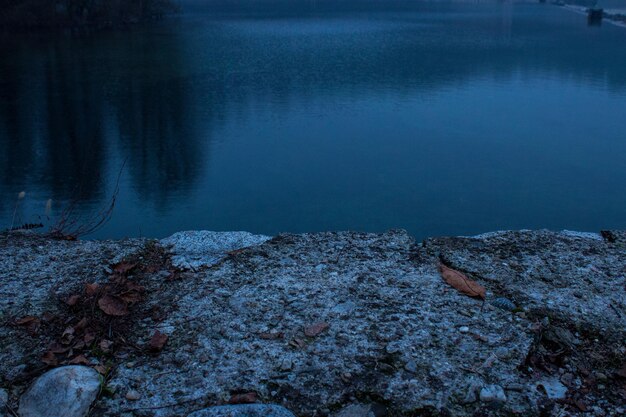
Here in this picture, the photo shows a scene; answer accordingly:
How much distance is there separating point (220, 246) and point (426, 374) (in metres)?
0.98

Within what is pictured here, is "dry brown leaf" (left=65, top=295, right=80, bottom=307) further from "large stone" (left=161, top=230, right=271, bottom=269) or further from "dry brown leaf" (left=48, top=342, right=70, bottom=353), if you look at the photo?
"large stone" (left=161, top=230, right=271, bottom=269)

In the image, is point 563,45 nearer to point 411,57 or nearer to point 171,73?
point 411,57

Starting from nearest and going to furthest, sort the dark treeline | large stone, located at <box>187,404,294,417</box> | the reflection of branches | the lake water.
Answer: large stone, located at <box>187,404,294,417</box> → the reflection of branches → the lake water → the dark treeline

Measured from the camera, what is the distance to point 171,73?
1051 centimetres

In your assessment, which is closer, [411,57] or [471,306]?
[471,306]

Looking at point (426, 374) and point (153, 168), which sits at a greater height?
point (426, 374)

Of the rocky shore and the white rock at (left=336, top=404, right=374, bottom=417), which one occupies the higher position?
A: the rocky shore

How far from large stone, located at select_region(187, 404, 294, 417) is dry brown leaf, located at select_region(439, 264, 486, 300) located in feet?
2.32

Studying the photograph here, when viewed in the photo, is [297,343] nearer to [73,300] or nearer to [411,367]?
[411,367]

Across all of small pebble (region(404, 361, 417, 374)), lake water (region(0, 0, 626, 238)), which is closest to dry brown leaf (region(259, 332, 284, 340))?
small pebble (region(404, 361, 417, 374))

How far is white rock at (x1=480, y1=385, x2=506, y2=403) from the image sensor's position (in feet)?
4.92

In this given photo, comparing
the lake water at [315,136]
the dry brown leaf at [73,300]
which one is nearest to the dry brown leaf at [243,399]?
the dry brown leaf at [73,300]

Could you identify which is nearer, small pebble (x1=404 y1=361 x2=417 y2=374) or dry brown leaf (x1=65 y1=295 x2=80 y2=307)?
small pebble (x1=404 y1=361 x2=417 y2=374)

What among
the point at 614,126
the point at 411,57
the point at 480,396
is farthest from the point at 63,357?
the point at 411,57
